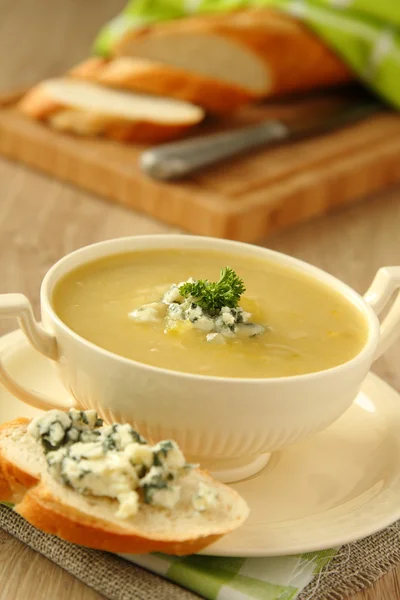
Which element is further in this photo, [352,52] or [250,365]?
[352,52]

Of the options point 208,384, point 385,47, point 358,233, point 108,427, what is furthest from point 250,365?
point 385,47

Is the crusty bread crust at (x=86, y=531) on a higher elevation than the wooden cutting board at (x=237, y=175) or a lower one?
higher

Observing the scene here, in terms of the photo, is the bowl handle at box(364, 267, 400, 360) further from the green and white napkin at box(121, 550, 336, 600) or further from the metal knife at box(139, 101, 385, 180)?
the metal knife at box(139, 101, 385, 180)

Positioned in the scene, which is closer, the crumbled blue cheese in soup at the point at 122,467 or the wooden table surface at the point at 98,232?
the crumbled blue cheese in soup at the point at 122,467

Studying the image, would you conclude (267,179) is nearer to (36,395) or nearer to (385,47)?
(385,47)

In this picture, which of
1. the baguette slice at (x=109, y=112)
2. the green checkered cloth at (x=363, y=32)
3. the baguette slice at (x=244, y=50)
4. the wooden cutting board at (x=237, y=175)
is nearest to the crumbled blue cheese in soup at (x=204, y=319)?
the wooden cutting board at (x=237, y=175)

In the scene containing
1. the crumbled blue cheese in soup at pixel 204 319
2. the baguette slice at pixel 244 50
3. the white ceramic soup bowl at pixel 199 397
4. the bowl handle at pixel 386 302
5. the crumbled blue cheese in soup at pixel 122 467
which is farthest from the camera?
the baguette slice at pixel 244 50

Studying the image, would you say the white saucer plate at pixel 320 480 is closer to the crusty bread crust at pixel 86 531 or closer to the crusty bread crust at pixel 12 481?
the crusty bread crust at pixel 86 531
